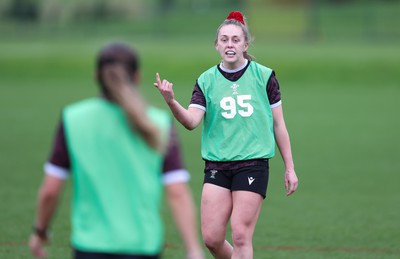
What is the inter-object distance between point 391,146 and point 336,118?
5510 mm

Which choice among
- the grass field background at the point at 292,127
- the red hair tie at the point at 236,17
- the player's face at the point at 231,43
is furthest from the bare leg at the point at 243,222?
the grass field background at the point at 292,127

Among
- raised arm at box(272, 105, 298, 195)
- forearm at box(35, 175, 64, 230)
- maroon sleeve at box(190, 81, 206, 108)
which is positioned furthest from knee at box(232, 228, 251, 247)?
forearm at box(35, 175, 64, 230)

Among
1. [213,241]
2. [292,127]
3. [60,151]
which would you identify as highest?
[60,151]

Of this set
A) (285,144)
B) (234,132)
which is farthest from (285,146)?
(234,132)

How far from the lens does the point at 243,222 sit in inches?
246

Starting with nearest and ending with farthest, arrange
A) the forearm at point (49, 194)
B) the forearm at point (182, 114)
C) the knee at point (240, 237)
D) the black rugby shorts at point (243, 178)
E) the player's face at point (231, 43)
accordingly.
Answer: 1. the forearm at point (49, 194)
2. the forearm at point (182, 114)
3. the knee at point (240, 237)
4. the black rugby shorts at point (243, 178)
5. the player's face at point (231, 43)

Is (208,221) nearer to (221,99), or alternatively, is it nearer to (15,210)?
(221,99)

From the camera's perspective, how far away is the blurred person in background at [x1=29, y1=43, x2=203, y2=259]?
13.2 feet

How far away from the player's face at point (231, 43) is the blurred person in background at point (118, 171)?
98.6 inches

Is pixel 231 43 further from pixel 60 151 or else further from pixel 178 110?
pixel 60 151

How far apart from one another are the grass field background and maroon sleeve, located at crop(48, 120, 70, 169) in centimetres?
330

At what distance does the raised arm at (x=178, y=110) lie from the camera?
231 inches

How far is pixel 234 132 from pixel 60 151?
2.56 meters

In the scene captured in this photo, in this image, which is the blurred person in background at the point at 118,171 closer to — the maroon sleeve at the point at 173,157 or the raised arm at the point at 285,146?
the maroon sleeve at the point at 173,157
